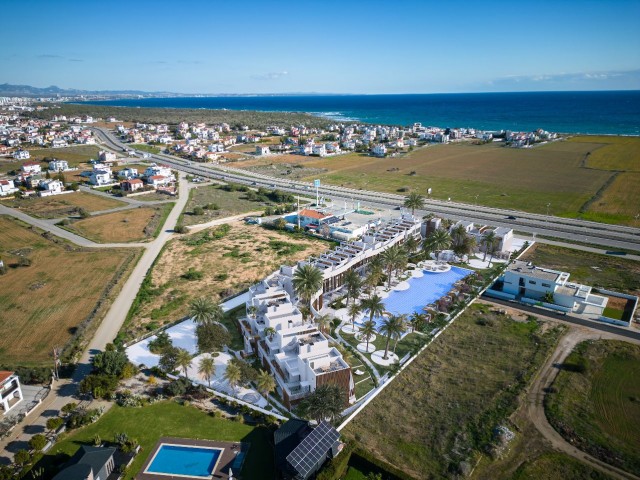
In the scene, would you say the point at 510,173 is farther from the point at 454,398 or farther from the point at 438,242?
the point at 454,398

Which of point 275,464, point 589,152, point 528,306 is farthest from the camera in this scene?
point 589,152

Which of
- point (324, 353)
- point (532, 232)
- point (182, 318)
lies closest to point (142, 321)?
point (182, 318)

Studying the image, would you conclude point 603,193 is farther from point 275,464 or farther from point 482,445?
point 275,464

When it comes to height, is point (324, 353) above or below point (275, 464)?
above

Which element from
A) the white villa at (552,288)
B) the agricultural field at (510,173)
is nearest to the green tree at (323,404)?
the white villa at (552,288)

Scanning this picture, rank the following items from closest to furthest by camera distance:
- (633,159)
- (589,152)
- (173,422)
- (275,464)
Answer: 1. (275,464)
2. (173,422)
3. (633,159)
4. (589,152)

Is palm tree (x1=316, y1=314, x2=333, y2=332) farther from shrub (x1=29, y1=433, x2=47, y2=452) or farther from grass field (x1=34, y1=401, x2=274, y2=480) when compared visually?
shrub (x1=29, y1=433, x2=47, y2=452)

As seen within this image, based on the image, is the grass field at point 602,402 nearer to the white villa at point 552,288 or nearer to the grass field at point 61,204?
the white villa at point 552,288
